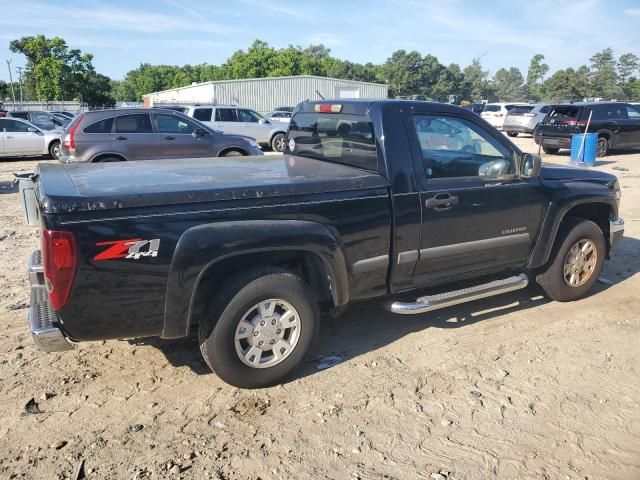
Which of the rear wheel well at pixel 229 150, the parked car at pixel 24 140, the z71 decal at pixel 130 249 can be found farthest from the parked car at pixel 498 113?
the z71 decal at pixel 130 249

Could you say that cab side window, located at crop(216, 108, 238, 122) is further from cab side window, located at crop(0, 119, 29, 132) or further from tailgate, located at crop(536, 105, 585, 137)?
tailgate, located at crop(536, 105, 585, 137)

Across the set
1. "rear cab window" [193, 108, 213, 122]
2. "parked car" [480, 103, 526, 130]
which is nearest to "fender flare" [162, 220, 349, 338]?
"rear cab window" [193, 108, 213, 122]

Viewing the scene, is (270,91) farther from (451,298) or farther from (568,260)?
(451,298)

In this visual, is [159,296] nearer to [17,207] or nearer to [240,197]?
[240,197]

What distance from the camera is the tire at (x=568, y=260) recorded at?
4.79 meters

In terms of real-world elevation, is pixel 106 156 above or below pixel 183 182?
below

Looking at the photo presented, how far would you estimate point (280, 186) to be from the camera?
3.31 m

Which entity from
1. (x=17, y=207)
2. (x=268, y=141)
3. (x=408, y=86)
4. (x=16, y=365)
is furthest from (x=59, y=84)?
(x=408, y=86)

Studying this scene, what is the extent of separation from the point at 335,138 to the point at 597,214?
2684mm

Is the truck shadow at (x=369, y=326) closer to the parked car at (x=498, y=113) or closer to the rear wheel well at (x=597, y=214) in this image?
the rear wheel well at (x=597, y=214)

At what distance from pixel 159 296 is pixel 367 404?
1.42 meters

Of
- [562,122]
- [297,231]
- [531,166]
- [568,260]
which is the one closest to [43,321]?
[297,231]

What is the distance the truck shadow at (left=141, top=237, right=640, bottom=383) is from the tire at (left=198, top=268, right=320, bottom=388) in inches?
11.1

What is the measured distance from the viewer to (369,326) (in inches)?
176
